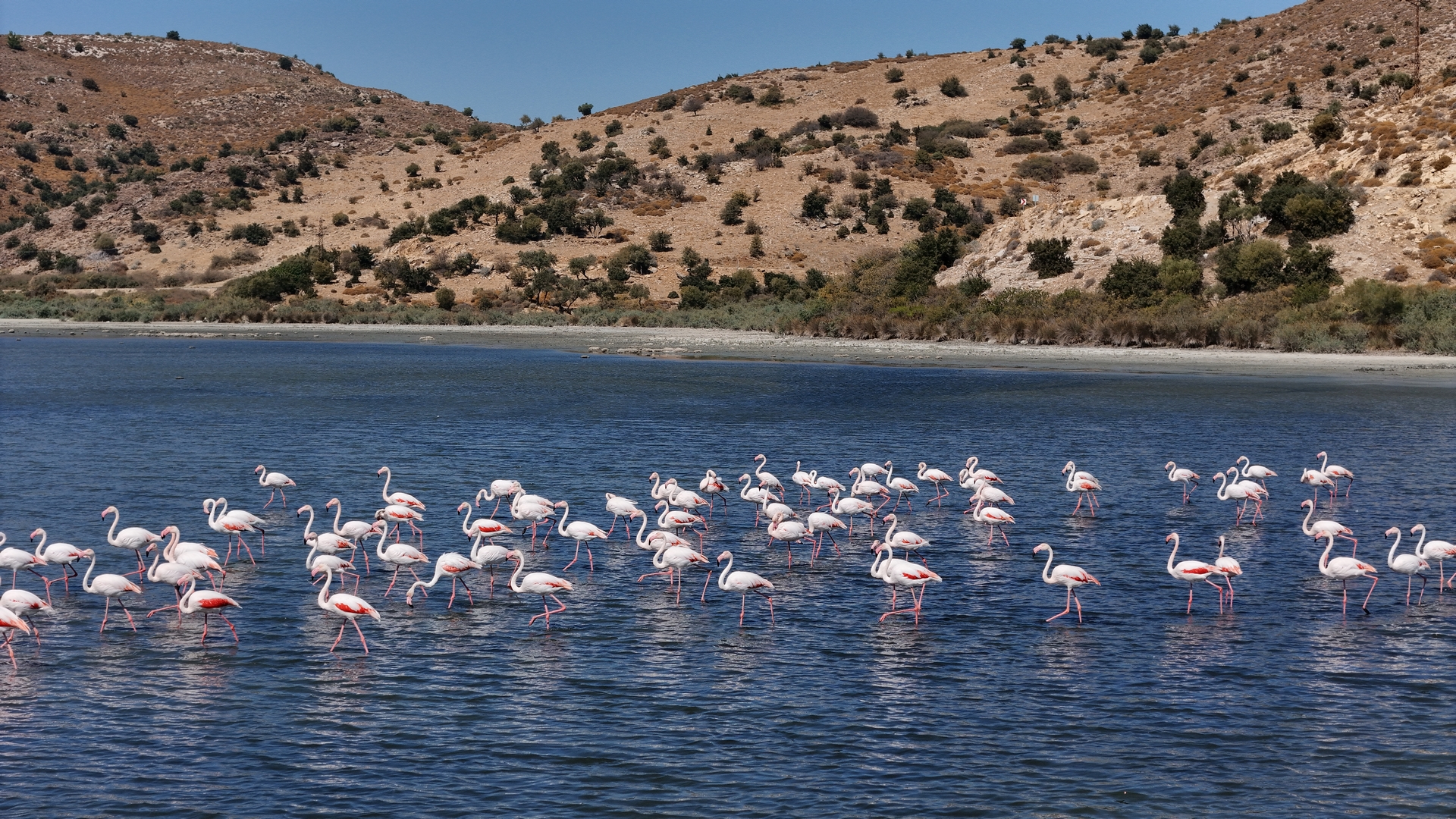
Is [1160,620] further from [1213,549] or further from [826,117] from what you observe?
[826,117]

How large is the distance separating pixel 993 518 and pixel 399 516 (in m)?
8.95

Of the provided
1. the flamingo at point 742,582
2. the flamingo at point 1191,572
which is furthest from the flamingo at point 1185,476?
the flamingo at point 742,582

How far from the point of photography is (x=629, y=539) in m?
20.8

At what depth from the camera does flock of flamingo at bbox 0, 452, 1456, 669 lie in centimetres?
1579

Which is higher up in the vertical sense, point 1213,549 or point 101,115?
point 101,115

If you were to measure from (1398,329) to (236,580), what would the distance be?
1790 inches

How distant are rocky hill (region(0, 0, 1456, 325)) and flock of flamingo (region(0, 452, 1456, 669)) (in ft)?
142

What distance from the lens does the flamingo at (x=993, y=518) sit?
66.3 feet

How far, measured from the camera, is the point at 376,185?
117 meters

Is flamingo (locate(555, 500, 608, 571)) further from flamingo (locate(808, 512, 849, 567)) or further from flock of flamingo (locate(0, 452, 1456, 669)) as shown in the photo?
flamingo (locate(808, 512, 849, 567))

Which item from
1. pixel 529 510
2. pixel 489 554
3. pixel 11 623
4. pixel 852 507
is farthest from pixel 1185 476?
pixel 11 623

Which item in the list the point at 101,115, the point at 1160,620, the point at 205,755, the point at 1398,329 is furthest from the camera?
the point at 101,115

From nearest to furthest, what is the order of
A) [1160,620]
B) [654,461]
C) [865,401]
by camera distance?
[1160,620] < [654,461] < [865,401]

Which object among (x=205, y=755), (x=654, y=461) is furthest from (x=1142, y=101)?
(x=205, y=755)
